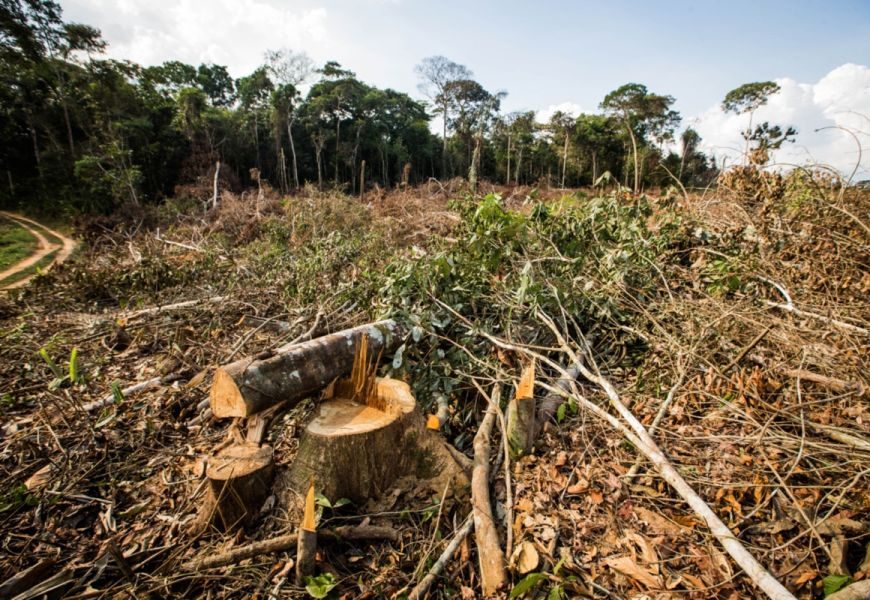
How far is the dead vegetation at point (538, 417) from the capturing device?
196cm

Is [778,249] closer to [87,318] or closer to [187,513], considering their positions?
[187,513]

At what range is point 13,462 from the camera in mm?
2719

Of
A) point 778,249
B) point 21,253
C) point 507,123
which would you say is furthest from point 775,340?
point 507,123

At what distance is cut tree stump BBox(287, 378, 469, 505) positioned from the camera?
226 centimetres

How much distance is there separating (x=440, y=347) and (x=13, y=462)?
10.8 feet

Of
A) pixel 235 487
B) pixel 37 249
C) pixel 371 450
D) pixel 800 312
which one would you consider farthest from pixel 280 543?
pixel 37 249

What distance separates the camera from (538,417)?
9.48ft

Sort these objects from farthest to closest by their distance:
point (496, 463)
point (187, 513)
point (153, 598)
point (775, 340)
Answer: point (775, 340), point (496, 463), point (187, 513), point (153, 598)

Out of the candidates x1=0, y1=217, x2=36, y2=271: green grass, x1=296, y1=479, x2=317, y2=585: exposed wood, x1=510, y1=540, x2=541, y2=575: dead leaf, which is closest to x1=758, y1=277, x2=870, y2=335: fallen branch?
x1=510, y1=540, x2=541, y2=575: dead leaf

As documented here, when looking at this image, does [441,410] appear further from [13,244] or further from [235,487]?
[13,244]

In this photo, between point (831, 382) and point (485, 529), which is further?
point (831, 382)

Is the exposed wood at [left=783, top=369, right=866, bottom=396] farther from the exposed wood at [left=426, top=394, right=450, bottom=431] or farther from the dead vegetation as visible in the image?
the exposed wood at [left=426, top=394, right=450, bottom=431]

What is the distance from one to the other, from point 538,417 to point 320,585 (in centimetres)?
177

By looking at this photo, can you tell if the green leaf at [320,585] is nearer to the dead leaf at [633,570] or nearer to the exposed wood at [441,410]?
the exposed wood at [441,410]
